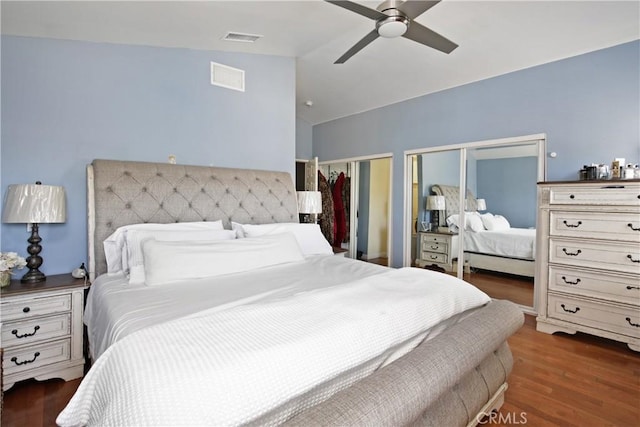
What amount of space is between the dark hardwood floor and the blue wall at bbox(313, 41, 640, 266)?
1.67m

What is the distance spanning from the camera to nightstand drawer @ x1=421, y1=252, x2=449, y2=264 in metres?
4.16

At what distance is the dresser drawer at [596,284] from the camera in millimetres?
2424

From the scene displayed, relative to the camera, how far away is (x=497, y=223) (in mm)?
3625

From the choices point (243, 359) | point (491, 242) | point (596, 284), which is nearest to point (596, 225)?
point (596, 284)

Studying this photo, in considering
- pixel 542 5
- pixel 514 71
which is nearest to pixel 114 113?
pixel 542 5

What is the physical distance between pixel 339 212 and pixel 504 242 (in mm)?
2598

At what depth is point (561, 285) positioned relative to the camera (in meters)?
2.76

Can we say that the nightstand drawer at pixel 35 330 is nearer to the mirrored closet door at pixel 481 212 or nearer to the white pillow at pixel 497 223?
the mirrored closet door at pixel 481 212

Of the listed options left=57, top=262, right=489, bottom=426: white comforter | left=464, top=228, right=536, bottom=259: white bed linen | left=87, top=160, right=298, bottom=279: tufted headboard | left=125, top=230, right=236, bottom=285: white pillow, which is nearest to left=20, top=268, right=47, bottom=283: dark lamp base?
left=87, top=160, right=298, bottom=279: tufted headboard

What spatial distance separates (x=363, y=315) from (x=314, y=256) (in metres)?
1.54

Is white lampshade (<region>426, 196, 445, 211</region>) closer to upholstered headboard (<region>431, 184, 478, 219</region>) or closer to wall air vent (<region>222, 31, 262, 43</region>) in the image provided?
upholstered headboard (<region>431, 184, 478, 219</region>)

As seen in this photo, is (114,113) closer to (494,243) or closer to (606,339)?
(494,243)

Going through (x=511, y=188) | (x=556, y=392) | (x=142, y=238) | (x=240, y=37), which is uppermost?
(x=240, y=37)

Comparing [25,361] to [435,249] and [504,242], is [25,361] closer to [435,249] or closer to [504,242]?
[435,249]
